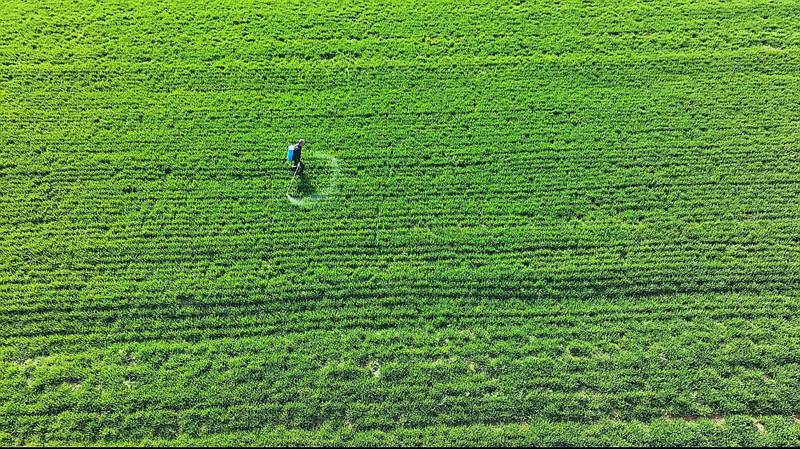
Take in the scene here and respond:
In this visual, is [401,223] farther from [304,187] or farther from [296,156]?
[296,156]

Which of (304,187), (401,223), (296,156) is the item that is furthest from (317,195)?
(401,223)

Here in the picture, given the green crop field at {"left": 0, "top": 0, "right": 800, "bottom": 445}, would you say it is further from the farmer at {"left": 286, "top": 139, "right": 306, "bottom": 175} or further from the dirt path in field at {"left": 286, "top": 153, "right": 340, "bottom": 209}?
the farmer at {"left": 286, "top": 139, "right": 306, "bottom": 175}

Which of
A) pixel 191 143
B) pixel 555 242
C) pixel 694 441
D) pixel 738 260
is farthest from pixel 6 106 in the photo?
pixel 738 260

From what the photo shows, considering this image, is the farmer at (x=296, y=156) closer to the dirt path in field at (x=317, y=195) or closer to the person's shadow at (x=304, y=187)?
the person's shadow at (x=304, y=187)

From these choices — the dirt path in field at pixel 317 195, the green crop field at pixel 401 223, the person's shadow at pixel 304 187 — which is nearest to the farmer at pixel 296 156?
the person's shadow at pixel 304 187

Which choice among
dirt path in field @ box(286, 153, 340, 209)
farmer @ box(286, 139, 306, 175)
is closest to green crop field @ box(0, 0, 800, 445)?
dirt path in field @ box(286, 153, 340, 209)

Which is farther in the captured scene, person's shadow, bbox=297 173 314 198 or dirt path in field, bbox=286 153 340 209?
person's shadow, bbox=297 173 314 198

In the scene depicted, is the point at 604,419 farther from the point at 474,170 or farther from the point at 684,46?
the point at 684,46
